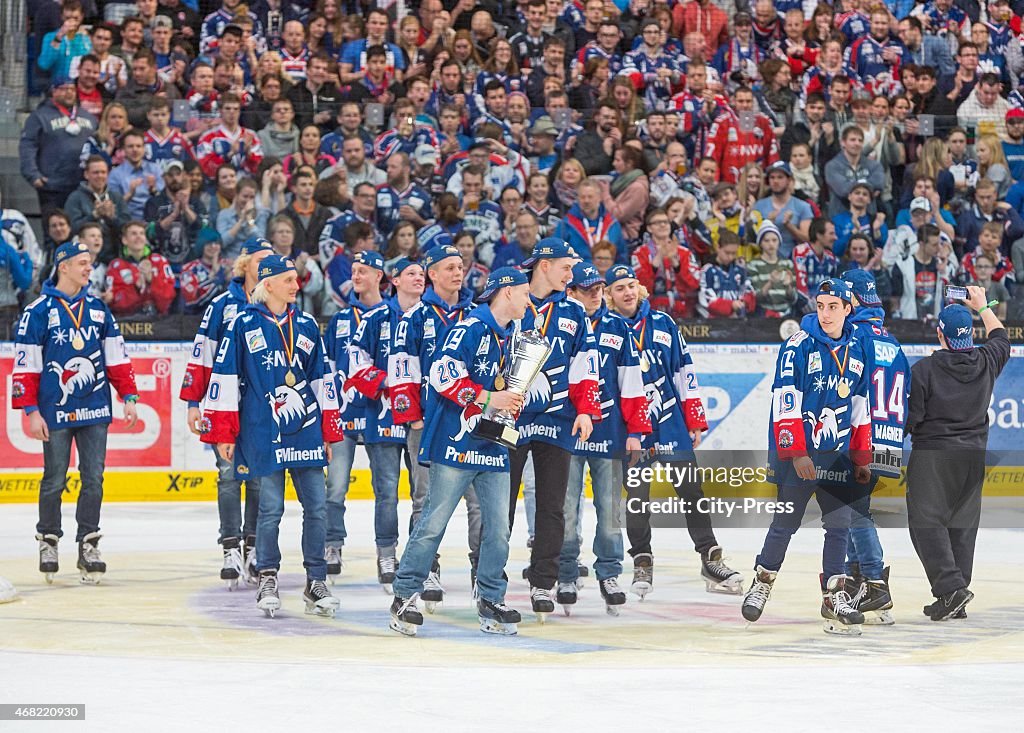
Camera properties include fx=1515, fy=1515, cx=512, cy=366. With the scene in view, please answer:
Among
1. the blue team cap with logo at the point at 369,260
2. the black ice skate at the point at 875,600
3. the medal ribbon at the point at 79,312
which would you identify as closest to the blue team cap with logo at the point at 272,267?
the blue team cap with logo at the point at 369,260

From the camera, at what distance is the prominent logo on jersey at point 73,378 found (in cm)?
970

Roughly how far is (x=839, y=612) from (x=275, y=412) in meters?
3.16

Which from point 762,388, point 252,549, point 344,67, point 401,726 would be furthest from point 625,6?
point 401,726

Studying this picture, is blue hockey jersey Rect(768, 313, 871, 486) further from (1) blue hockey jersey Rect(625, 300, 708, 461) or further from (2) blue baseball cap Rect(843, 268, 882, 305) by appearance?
(1) blue hockey jersey Rect(625, 300, 708, 461)

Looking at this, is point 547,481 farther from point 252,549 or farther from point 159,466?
point 159,466

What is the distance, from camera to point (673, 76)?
17000 millimetres

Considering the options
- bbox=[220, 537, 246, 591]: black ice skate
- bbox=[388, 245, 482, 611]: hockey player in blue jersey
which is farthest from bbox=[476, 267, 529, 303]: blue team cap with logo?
bbox=[220, 537, 246, 591]: black ice skate

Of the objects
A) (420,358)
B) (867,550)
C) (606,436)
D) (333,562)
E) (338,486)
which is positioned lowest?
(333,562)

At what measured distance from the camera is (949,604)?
27.5 ft

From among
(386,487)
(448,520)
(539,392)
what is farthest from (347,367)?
(448,520)

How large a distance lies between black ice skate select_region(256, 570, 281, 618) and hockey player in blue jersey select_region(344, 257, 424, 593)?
130cm

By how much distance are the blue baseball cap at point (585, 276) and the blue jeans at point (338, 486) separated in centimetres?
228

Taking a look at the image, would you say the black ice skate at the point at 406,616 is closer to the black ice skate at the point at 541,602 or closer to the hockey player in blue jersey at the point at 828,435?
the black ice skate at the point at 541,602

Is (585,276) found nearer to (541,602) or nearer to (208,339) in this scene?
(541,602)
